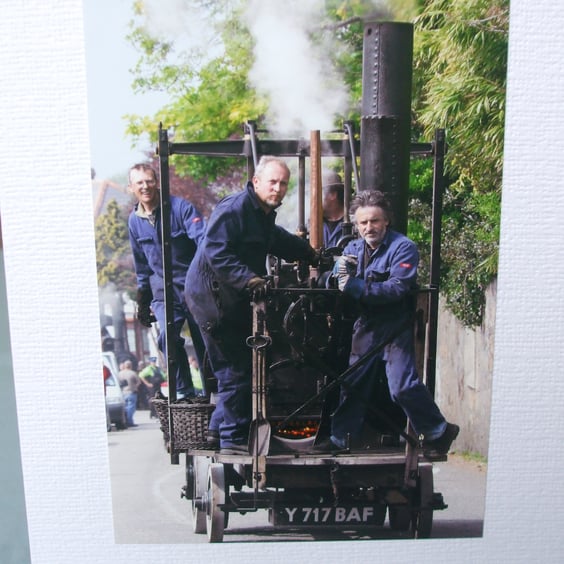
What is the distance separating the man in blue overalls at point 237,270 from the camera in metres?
2.20

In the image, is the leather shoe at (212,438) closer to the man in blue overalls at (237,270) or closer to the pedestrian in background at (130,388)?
the man in blue overalls at (237,270)

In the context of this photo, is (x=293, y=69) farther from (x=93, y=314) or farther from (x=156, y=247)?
(x=93, y=314)

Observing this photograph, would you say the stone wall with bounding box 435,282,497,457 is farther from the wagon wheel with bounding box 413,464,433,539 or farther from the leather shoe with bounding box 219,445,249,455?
the leather shoe with bounding box 219,445,249,455

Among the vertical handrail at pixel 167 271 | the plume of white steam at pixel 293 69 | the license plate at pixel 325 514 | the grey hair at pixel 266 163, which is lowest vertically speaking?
the license plate at pixel 325 514

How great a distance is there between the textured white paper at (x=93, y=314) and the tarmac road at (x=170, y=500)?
3 cm

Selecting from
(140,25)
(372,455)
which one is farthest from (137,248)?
(372,455)

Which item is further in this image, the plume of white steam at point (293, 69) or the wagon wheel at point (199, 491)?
the wagon wheel at point (199, 491)

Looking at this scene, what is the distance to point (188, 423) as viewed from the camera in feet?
7.45

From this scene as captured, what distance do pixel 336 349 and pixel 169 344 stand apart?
1.54ft

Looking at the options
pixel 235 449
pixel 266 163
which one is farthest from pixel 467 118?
pixel 235 449

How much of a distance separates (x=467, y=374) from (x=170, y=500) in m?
0.92

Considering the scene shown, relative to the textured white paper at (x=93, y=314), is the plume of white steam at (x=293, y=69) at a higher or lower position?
higher

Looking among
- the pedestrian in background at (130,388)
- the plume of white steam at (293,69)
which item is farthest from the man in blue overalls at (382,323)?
the pedestrian in background at (130,388)

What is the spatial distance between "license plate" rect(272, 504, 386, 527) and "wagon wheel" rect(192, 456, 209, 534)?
8.1 inches
